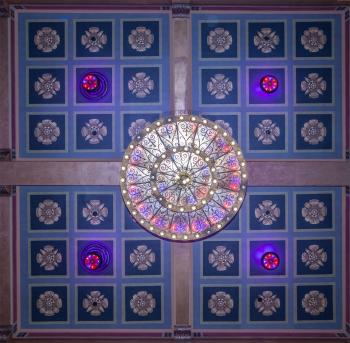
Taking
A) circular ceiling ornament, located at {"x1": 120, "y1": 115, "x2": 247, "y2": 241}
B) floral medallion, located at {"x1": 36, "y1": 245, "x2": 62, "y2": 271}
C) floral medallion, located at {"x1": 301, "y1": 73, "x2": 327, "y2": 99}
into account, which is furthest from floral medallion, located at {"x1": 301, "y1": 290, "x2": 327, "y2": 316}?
floral medallion, located at {"x1": 36, "y1": 245, "x2": 62, "y2": 271}

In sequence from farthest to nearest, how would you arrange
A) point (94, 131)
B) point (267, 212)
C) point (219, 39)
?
point (267, 212) → point (94, 131) → point (219, 39)

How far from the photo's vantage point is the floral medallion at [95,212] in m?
9.62

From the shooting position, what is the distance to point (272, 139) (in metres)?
9.50

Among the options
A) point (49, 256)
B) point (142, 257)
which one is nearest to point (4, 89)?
point (49, 256)

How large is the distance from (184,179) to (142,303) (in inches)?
140

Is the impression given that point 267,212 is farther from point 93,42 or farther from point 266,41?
point 93,42

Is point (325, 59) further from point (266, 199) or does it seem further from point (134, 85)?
point (134, 85)

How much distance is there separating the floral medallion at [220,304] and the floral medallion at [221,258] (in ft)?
2.13

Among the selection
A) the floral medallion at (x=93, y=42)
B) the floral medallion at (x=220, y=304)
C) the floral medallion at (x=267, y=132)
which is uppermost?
the floral medallion at (x=93, y=42)

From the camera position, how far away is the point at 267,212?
9.62m

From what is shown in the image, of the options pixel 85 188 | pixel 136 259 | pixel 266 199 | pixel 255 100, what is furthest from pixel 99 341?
pixel 255 100

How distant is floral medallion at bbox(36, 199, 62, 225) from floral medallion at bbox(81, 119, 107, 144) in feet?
5.79

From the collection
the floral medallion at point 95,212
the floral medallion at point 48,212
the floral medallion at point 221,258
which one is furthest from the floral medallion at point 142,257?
the floral medallion at point 48,212

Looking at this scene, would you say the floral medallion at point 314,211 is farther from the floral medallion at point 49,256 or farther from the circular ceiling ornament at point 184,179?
the floral medallion at point 49,256
